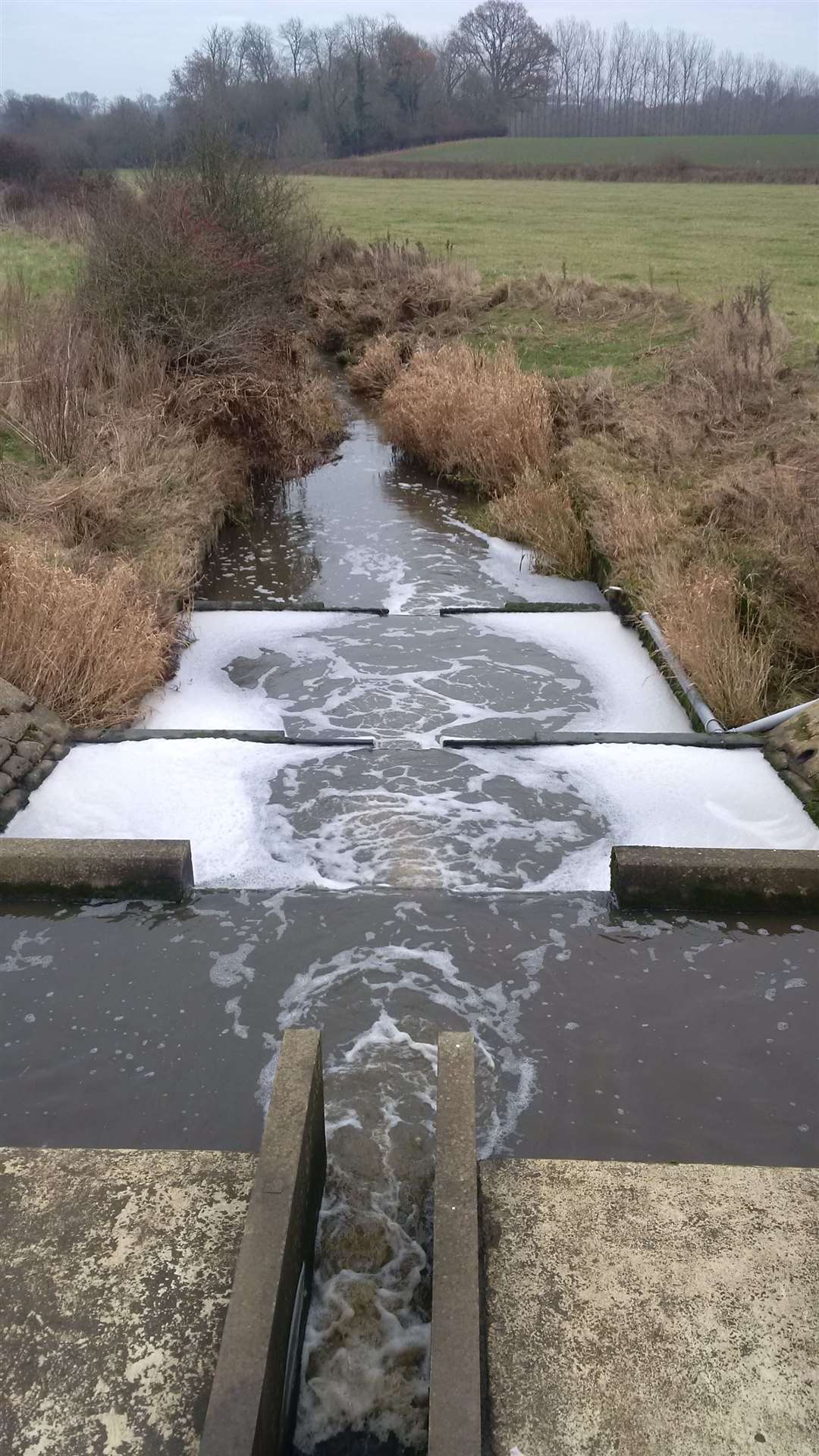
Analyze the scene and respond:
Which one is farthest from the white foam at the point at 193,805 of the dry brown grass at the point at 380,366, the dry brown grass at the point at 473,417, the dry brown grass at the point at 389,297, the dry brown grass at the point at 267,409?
the dry brown grass at the point at 389,297

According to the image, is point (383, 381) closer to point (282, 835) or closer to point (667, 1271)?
point (282, 835)

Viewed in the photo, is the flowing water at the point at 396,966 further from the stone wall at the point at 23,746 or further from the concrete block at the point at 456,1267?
the concrete block at the point at 456,1267

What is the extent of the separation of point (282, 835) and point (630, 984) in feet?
7.40

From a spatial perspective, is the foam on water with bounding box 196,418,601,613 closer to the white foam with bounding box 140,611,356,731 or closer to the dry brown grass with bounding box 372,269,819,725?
the dry brown grass with bounding box 372,269,819,725

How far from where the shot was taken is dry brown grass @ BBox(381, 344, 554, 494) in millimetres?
13211

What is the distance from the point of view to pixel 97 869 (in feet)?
18.8

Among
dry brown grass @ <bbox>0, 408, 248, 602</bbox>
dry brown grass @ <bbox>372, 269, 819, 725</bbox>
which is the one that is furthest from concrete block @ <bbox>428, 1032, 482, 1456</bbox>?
dry brown grass @ <bbox>0, 408, 248, 602</bbox>

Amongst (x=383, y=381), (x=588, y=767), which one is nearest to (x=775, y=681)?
(x=588, y=767)

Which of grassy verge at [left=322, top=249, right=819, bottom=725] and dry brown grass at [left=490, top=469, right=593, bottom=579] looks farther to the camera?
dry brown grass at [left=490, top=469, right=593, bottom=579]

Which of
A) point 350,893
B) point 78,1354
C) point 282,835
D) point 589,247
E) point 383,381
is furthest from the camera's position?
point 589,247

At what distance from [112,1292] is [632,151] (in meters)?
63.5

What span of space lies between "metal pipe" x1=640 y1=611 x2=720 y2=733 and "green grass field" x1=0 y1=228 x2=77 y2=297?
11.0 metres

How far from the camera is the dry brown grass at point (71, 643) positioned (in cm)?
756

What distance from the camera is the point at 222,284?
566 inches
